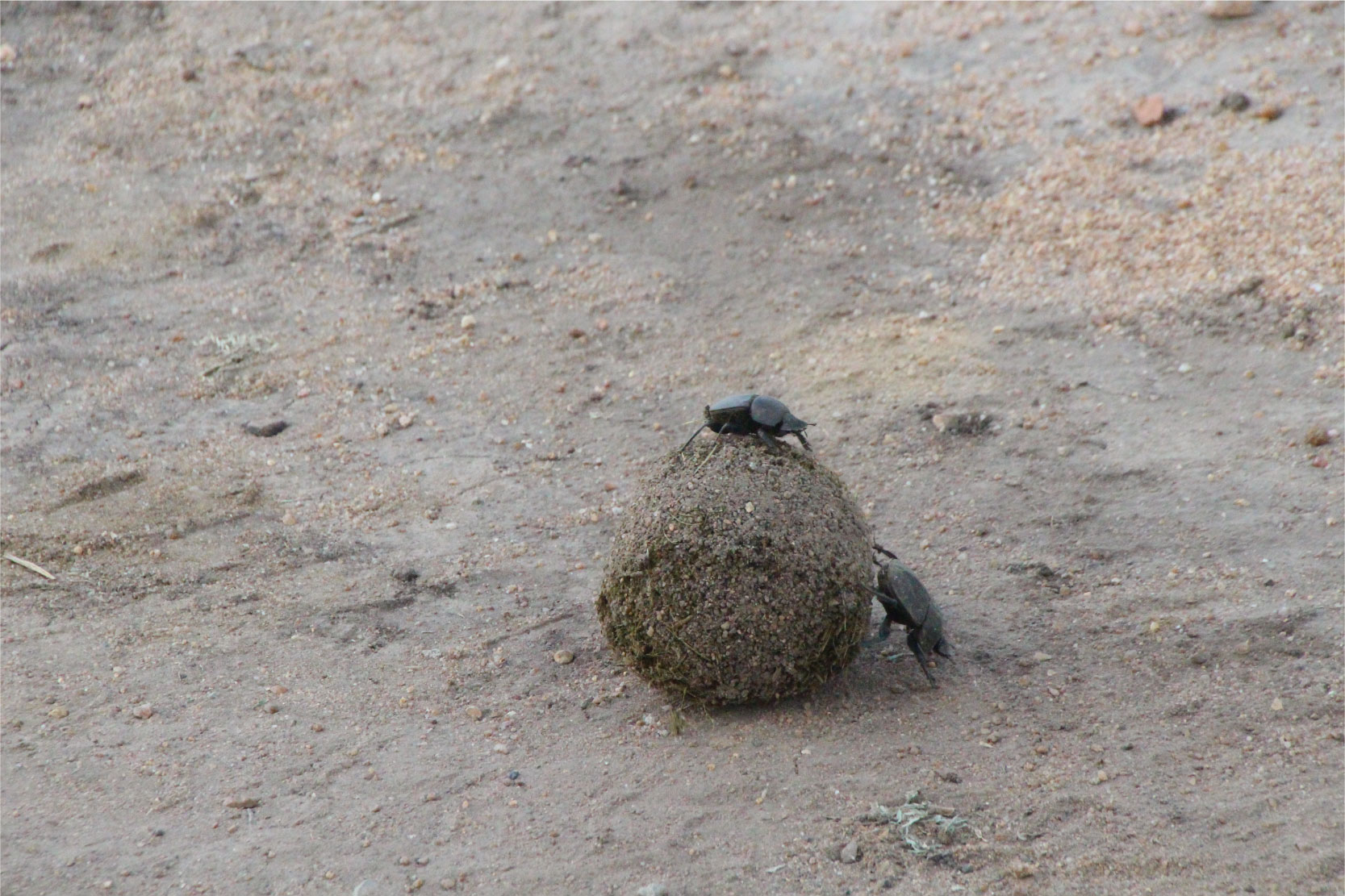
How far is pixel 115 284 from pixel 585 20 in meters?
4.85

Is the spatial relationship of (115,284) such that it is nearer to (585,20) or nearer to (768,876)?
(585,20)

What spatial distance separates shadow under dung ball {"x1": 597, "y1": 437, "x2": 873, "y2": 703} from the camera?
12.7 ft

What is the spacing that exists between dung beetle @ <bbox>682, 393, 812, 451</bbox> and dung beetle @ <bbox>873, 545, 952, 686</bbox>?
61cm

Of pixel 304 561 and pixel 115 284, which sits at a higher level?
pixel 115 284

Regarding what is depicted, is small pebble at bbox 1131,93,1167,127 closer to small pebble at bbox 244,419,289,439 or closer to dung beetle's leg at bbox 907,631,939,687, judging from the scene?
dung beetle's leg at bbox 907,631,939,687

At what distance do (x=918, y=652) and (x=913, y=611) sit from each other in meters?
0.22

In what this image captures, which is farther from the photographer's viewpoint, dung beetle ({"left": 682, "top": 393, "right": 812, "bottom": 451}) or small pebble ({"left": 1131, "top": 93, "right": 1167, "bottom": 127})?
small pebble ({"left": 1131, "top": 93, "right": 1167, "bottom": 127})

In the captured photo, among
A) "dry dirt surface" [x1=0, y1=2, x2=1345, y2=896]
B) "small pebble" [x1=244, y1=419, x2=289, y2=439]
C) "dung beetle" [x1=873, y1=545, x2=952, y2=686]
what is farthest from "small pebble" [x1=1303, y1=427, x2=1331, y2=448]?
"small pebble" [x1=244, y1=419, x2=289, y2=439]

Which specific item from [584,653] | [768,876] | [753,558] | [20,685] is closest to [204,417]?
[20,685]

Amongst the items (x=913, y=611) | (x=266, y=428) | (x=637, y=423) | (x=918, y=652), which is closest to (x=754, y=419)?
(x=913, y=611)

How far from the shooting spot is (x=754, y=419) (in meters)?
4.11

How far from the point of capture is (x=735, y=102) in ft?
30.6

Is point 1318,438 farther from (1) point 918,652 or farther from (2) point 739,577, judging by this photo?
(2) point 739,577

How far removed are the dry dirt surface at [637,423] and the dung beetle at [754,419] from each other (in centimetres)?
104
